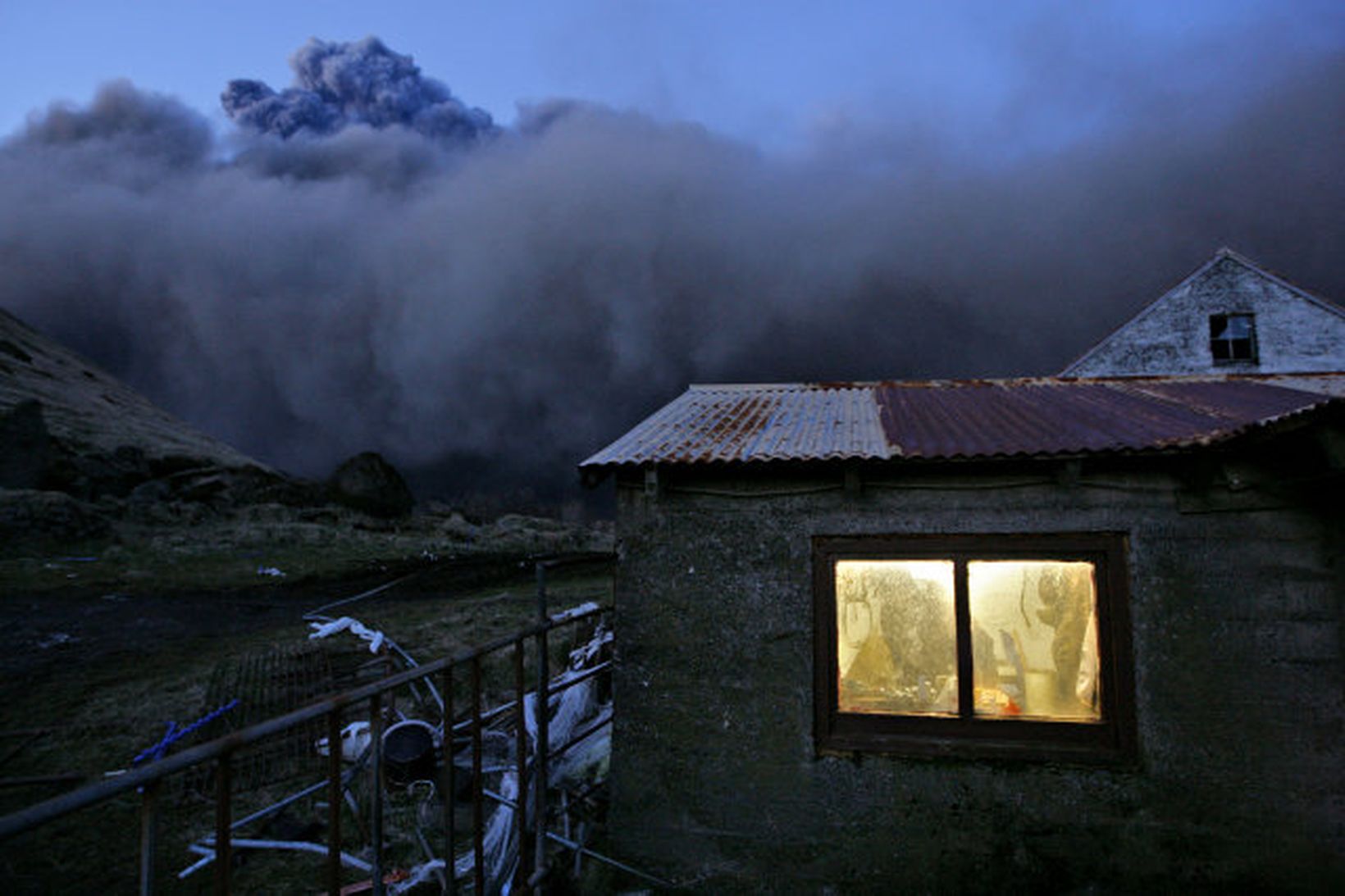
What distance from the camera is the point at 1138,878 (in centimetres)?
508

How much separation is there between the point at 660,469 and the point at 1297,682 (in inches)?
202

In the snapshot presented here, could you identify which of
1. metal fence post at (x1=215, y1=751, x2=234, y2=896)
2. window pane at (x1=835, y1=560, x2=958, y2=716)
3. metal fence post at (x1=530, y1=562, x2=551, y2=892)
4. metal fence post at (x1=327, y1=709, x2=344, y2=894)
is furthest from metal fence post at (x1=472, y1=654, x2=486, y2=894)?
window pane at (x1=835, y1=560, x2=958, y2=716)

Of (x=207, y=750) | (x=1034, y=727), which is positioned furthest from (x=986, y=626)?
(x=207, y=750)

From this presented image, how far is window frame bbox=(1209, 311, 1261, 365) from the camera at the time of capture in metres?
22.1

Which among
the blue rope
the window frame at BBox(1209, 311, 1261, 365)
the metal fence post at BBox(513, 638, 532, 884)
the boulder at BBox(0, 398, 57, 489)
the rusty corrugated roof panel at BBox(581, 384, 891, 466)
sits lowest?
the blue rope

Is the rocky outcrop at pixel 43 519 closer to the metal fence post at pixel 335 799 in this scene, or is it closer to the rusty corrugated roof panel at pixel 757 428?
the rusty corrugated roof panel at pixel 757 428

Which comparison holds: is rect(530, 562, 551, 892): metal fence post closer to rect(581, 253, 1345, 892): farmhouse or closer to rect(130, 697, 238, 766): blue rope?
rect(581, 253, 1345, 892): farmhouse

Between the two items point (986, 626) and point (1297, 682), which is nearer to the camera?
point (1297, 682)

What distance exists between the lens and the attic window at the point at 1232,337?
22.2m

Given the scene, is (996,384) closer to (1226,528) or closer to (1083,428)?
(1083,428)

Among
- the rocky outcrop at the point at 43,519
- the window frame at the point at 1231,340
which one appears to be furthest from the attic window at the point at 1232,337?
the rocky outcrop at the point at 43,519

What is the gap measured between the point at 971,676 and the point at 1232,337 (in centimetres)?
2401

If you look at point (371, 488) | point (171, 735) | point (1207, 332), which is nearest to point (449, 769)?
point (171, 735)

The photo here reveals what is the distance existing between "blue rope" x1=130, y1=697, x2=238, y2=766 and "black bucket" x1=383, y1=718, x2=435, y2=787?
2.82 metres
